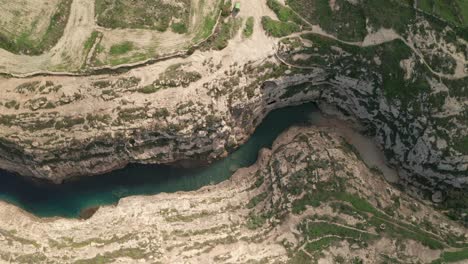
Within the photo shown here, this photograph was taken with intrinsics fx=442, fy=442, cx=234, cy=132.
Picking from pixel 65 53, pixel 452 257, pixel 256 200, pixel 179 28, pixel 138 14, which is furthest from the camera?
pixel 256 200

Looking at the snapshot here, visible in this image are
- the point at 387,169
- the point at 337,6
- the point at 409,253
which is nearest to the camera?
the point at 409,253

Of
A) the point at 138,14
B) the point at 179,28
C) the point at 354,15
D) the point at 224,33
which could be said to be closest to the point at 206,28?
the point at 224,33

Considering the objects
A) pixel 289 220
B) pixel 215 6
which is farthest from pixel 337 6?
pixel 289 220

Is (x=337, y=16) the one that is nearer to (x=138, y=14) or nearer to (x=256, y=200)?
(x=138, y=14)

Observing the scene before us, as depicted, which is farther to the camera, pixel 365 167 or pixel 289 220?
pixel 365 167

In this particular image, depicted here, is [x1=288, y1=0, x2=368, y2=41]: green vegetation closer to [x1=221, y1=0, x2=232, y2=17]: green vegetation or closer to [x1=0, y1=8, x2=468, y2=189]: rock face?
[x1=0, y1=8, x2=468, y2=189]: rock face

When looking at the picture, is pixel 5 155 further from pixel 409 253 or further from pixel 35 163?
pixel 409 253
